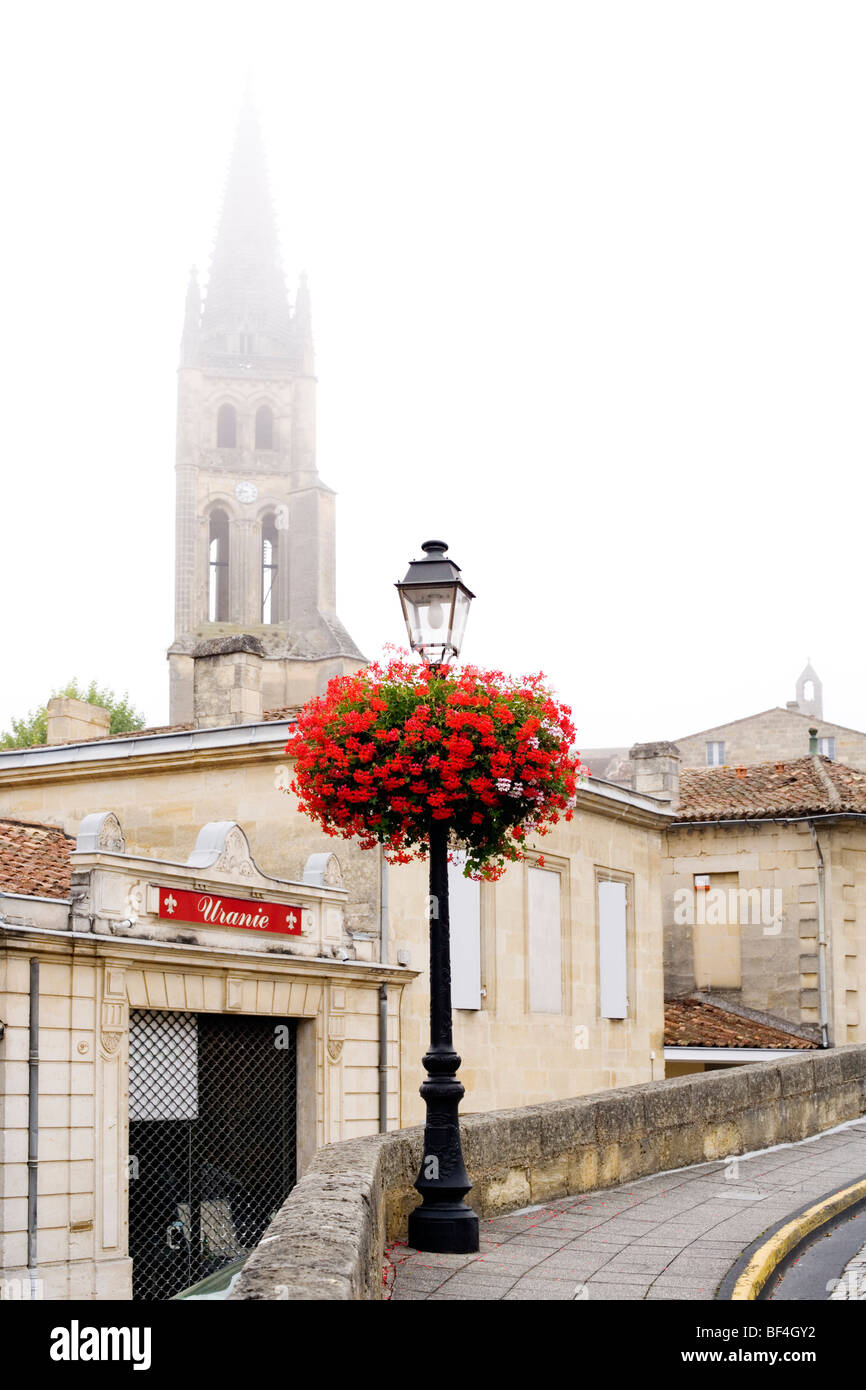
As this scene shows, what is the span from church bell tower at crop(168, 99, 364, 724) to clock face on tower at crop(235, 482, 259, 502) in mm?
43

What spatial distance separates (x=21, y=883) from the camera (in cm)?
1510

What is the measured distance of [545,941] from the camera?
64.8 feet

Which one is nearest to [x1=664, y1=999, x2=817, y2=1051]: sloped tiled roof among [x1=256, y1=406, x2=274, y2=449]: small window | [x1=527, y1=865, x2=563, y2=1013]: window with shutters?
[x1=527, y1=865, x2=563, y2=1013]: window with shutters

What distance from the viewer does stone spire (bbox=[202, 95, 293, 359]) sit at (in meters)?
72.8

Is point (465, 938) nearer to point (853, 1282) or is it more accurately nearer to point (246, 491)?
point (853, 1282)

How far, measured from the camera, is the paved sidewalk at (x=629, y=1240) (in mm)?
7117

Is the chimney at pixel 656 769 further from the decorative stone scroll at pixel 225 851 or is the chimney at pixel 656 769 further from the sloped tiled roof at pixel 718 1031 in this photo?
the decorative stone scroll at pixel 225 851

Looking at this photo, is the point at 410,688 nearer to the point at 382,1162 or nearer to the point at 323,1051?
the point at 382,1162

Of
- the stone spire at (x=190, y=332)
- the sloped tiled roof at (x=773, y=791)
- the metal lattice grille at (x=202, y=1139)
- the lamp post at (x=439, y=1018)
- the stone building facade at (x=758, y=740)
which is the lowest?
the metal lattice grille at (x=202, y=1139)

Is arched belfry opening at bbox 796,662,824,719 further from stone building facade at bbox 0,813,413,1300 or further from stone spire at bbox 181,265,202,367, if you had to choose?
stone building facade at bbox 0,813,413,1300

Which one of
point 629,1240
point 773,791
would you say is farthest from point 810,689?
point 629,1240

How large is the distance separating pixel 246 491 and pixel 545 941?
51.5m

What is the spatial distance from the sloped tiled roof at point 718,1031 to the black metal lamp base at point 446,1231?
57.0ft

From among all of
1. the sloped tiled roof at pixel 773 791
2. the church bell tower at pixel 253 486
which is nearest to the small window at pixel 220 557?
the church bell tower at pixel 253 486
